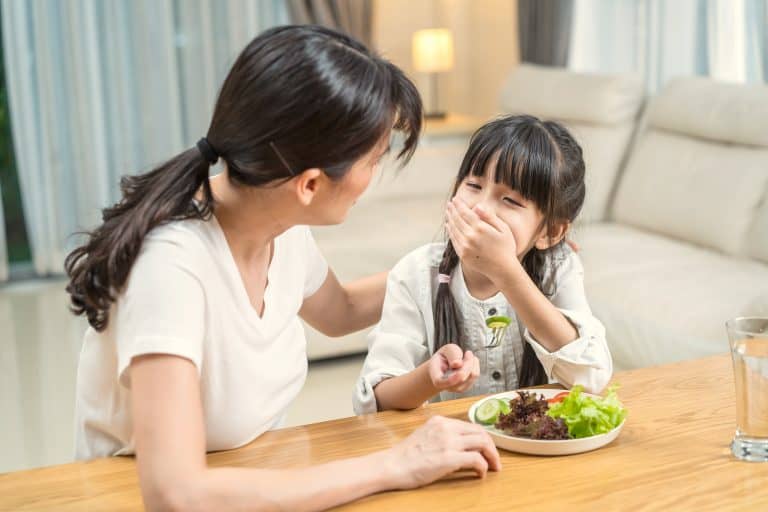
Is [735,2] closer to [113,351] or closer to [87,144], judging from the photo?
[87,144]

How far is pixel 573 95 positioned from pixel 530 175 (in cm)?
293

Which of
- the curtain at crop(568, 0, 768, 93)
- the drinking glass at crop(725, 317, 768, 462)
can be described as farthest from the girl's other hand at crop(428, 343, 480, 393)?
Result: the curtain at crop(568, 0, 768, 93)

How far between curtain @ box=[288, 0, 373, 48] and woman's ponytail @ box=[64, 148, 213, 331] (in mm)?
4172

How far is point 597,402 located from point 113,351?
2.18ft

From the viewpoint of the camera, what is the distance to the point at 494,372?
1.75m

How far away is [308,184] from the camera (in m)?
1.33

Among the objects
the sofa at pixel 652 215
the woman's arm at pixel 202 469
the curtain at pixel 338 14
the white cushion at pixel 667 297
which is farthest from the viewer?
the curtain at pixel 338 14

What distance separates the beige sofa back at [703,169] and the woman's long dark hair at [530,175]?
74.1 inches

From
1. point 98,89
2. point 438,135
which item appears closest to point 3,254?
point 98,89

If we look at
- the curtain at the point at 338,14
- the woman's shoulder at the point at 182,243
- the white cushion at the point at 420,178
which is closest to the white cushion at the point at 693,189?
the white cushion at the point at 420,178

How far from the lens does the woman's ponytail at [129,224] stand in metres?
1.27

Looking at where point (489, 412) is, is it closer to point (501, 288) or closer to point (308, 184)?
point (501, 288)

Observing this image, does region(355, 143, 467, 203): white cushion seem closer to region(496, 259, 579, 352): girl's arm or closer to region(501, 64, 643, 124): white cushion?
region(501, 64, 643, 124): white cushion

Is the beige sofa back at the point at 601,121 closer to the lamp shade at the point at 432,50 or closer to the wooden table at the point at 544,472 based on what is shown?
the lamp shade at the point at 432,50
